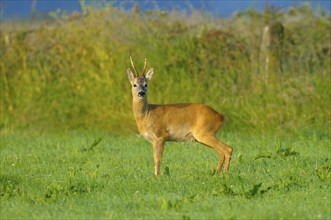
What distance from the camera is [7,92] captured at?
1828cm

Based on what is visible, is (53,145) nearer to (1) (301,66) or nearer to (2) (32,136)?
(2) (32,136)

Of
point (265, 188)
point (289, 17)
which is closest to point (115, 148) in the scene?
point (265, 188)

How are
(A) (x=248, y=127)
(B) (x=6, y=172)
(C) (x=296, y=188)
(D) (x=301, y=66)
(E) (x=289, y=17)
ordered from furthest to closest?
1. (E) (x=289, y=17)
2. (D) (x=301, y=66)
3. (A) (x=248, y=127)
4. (B) (x=6, y=172)
5. (C) (x=296, y=188)

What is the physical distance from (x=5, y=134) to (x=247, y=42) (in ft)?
17.6

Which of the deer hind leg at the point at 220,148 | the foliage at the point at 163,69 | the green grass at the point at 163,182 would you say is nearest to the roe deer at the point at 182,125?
the deer hind leg at the point at 220,148

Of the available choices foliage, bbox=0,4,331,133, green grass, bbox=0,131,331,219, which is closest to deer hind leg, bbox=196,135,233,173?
green grass, bbox=0,131,331,219

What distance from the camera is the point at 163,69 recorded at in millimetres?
17562

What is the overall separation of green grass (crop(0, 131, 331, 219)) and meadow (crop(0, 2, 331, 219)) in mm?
51

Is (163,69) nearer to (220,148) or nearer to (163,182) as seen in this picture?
(220,148)

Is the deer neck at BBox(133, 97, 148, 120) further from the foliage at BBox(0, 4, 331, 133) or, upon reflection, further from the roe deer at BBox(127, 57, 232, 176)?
the foliage at BBox(0, 4, 331, 133)

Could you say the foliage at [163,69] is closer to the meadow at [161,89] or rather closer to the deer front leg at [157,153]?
the meadow at [161,89]

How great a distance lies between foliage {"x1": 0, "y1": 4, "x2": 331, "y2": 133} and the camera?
16453 millimetres

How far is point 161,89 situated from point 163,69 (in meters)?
0.44

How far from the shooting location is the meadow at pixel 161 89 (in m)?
11.6
